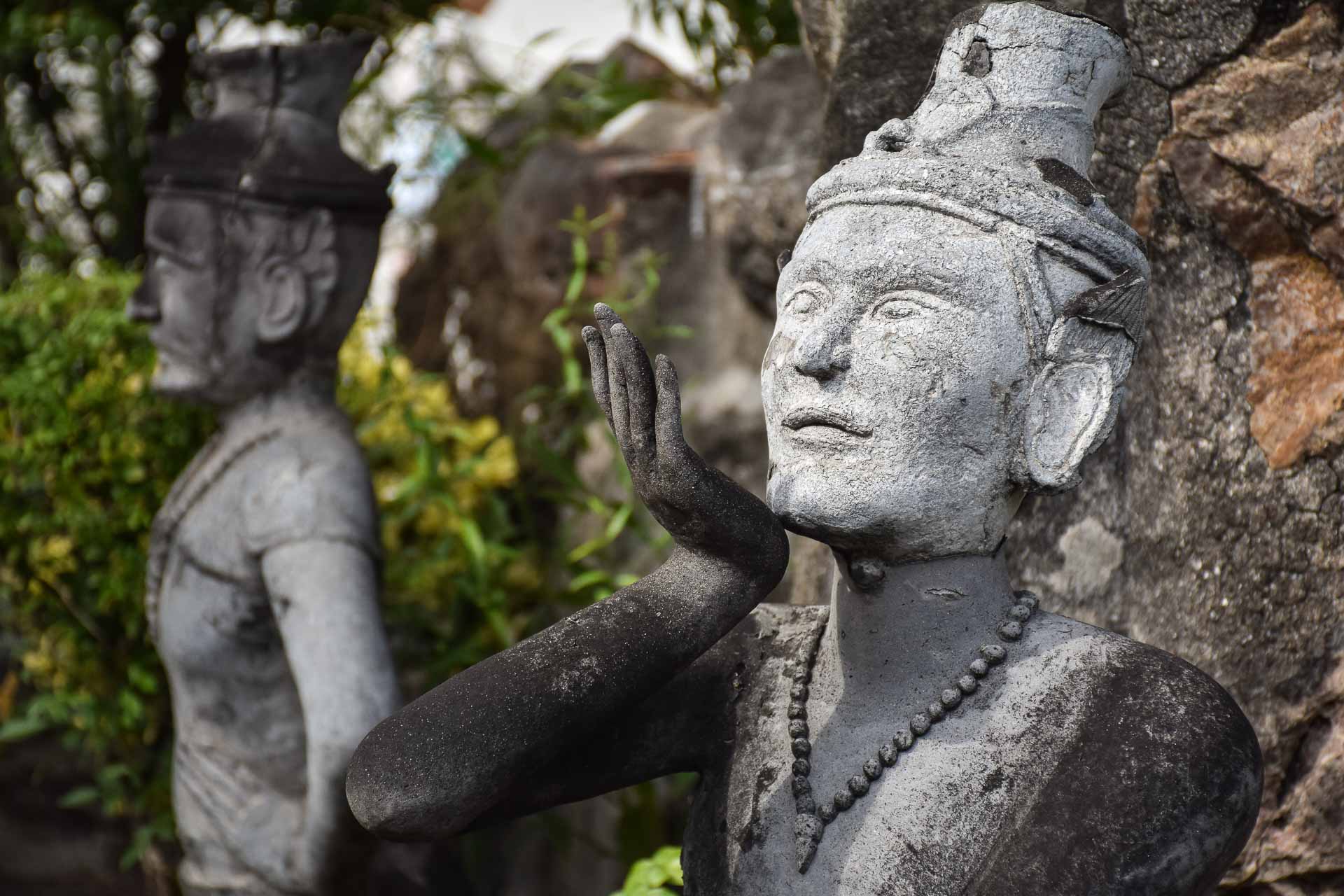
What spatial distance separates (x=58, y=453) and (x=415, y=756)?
84.0 inches

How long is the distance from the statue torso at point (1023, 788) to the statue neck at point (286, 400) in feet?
4.49

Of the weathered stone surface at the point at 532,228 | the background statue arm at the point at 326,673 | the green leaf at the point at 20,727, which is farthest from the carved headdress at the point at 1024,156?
the green leaf at the point at 20,727

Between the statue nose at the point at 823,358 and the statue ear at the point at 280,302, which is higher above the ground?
the statue nose at the point at 823,358

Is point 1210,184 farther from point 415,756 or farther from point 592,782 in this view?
point 415,756

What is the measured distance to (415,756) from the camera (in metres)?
1.54

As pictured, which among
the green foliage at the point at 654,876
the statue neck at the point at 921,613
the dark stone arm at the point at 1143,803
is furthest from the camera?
the green foliage at the point at 654,876

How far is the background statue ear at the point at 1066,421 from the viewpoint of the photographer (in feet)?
5.47

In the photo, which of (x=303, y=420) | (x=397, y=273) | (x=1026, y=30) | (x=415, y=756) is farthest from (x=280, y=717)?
(x=397, y=273)

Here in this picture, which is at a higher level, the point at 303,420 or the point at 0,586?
the point at 303,420

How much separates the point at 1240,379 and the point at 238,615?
1.72 meters

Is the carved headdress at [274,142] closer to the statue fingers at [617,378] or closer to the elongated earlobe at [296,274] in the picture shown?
the elongated earlobe at [296,274]

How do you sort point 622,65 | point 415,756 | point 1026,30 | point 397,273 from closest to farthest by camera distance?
point 415,756 < point 1026,30 < point 622,65 < point 397,273

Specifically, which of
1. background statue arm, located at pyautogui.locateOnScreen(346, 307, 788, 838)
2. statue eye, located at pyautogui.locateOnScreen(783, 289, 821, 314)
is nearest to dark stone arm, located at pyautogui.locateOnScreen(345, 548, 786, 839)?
background statue arm, located at pyautogui.locateOnScreen(346, 307, 788, 838)

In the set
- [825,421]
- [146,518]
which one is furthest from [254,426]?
[825,421]
